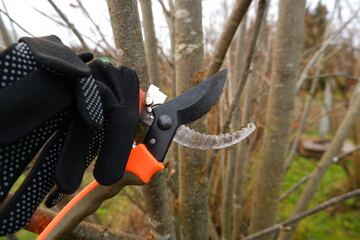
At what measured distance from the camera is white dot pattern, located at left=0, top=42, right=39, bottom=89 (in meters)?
0.48

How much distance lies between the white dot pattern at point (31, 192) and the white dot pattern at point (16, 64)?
0.19 meters

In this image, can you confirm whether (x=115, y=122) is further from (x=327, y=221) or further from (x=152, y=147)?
(x=327, y=221)

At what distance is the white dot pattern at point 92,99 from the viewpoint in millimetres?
555

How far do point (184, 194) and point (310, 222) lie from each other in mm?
2915

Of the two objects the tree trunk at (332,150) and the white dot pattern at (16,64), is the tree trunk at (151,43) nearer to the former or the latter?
the white dot pattern at (16,64)

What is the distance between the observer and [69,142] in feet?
1.93

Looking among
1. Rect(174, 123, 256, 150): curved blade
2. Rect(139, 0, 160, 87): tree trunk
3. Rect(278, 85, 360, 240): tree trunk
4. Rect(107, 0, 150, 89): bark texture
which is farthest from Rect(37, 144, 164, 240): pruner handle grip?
Rect(278, 85, 360, 240): tree trunk

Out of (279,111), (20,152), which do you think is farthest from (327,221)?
(20,152)

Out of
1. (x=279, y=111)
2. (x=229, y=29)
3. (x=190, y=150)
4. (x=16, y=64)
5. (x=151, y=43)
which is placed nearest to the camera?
(x=16, y=64)

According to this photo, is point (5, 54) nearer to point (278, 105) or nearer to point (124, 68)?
point (124, 68)

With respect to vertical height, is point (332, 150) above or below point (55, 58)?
below

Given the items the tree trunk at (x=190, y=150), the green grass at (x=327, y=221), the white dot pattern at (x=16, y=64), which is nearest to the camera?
the white dot pattern at (x=16, y=64)

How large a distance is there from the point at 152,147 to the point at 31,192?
34cm

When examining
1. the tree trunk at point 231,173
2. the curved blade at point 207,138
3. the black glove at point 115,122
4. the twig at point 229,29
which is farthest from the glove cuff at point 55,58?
the tree trunk at point 231,173
